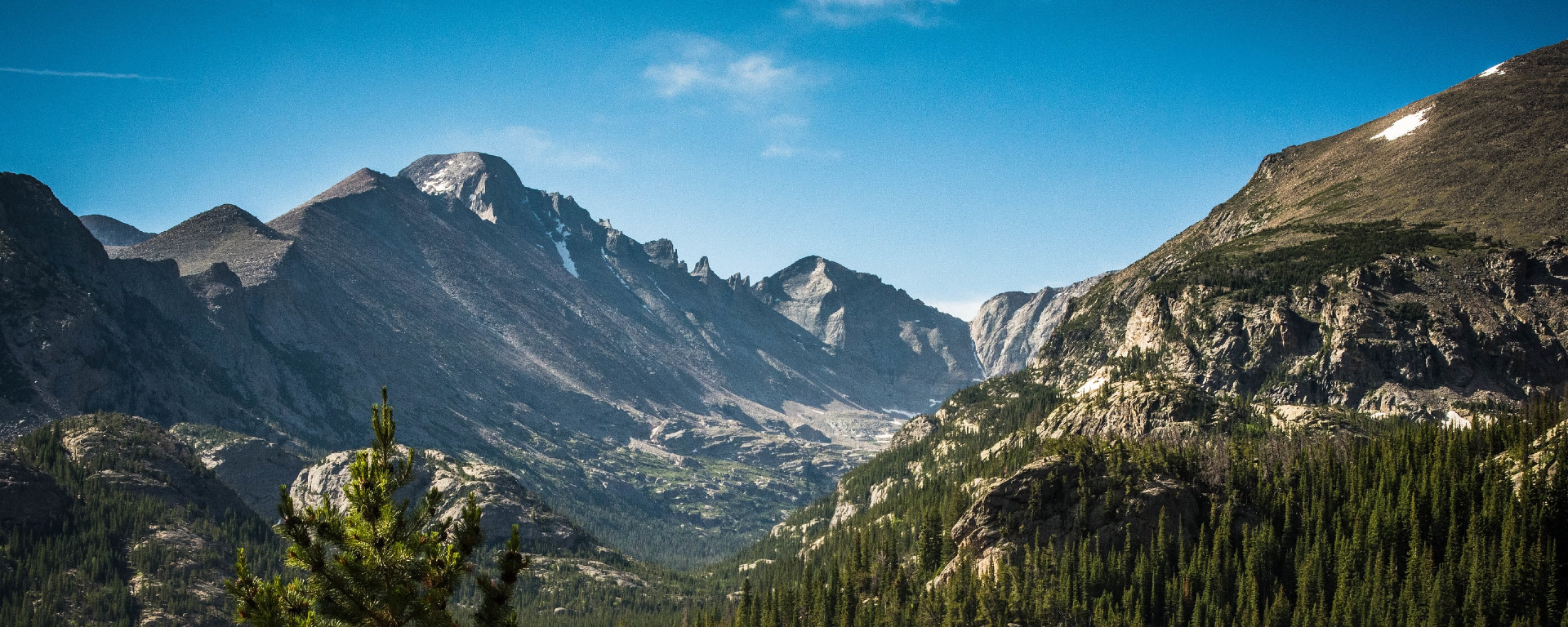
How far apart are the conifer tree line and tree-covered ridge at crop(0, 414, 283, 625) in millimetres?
93746

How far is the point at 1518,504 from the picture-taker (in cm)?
9831

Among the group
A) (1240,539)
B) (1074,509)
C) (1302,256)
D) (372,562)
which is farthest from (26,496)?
(1302,256)

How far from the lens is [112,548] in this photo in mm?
170375

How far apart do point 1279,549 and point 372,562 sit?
105048 millimetres

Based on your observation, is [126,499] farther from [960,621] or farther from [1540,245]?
[1540,245]

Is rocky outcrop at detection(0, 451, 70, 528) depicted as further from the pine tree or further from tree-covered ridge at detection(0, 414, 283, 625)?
the pine tree

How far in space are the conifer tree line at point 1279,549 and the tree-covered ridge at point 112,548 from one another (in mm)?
93746

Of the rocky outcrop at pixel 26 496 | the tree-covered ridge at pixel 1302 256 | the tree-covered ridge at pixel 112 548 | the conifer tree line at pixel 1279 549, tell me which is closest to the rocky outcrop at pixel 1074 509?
the conifer tree line at pixel 1279 549

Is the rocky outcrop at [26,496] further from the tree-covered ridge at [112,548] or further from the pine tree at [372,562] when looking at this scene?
the pine tree at [372,562]

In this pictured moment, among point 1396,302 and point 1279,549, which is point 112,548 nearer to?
point 1279,549

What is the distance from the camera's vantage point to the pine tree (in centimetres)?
2252

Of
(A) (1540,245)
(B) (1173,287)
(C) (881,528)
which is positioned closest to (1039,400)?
(B) (1173,287)

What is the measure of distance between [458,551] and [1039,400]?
173640mm

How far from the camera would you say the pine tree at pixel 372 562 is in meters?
22.5
